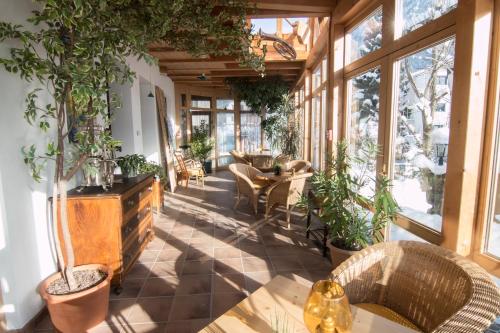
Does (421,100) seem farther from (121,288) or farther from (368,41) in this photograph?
(121,288)

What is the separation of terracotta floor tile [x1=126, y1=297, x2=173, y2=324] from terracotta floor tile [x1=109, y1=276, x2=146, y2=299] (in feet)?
0.42

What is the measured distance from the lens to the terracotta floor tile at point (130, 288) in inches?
95.4

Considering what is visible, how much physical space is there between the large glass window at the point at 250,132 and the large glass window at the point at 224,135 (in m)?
0.40

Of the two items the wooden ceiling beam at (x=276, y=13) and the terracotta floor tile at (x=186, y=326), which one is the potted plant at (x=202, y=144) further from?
the terracotta floor tile at (x=186, y=326)

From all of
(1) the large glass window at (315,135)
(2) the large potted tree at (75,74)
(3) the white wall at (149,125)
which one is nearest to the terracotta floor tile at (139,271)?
(2) the large potted tree at (75,74)

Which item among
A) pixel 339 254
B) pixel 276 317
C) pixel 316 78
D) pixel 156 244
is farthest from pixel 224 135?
pixel 276 317

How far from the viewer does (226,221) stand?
14.3 feet

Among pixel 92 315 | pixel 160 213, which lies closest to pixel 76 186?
pixel 92 315

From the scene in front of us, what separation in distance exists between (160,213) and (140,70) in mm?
2594

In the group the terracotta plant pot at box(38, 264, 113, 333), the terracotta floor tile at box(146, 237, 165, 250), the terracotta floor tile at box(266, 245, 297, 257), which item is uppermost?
the terracotta plant pot at box(38, 264, 113, 333)

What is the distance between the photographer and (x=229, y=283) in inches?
103

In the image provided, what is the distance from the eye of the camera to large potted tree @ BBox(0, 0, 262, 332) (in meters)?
1.62

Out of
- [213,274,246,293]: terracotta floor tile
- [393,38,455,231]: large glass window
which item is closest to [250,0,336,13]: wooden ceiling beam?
[393,38,455,231]: large glass window

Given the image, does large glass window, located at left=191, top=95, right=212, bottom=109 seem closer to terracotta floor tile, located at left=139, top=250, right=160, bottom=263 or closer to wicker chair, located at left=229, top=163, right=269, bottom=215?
wicker chair, located at left=229, top=163, right=269, bottom=215
